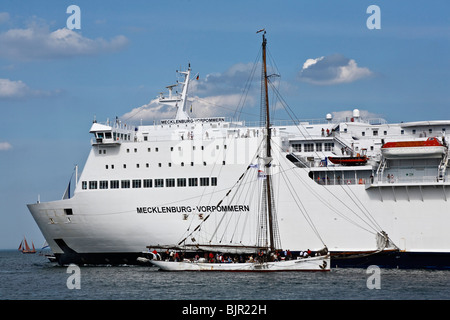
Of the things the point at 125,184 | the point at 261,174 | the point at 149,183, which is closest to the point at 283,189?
the point at 261,174

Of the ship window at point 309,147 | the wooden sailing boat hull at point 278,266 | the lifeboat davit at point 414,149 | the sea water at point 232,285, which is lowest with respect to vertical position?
the sea water at point 232,285

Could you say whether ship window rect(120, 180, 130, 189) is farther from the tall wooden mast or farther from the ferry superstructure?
the tall wooden mast

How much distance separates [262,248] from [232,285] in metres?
6.27

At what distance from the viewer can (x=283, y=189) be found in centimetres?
3525

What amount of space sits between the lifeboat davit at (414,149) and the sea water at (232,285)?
602cm

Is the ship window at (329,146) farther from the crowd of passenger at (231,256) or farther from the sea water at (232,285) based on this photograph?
the sea water at (232,285)

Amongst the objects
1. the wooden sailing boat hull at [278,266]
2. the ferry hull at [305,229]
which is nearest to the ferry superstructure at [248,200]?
the ferry hull at [305,229]

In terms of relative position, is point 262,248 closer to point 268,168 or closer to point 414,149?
point 268,168

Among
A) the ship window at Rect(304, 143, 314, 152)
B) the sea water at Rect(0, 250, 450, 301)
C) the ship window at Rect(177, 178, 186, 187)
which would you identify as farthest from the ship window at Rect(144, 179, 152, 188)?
the ship window at Rect(304, 143, 314, 152)

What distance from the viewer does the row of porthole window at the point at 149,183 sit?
3606 cm

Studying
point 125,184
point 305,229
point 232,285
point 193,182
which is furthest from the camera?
point 125,184

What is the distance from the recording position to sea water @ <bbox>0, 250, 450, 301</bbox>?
971 inches
